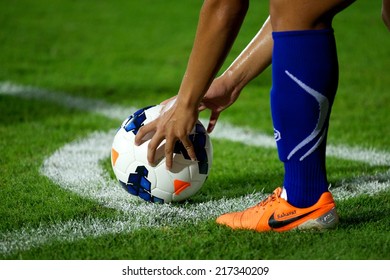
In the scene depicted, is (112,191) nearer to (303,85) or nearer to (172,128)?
(172,128)

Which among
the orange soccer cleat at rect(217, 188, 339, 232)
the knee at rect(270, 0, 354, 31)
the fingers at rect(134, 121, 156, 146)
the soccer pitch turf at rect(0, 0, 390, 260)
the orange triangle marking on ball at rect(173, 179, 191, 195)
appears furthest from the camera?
the orange triangle marking on ball at rect(173, 179, 191, 195)

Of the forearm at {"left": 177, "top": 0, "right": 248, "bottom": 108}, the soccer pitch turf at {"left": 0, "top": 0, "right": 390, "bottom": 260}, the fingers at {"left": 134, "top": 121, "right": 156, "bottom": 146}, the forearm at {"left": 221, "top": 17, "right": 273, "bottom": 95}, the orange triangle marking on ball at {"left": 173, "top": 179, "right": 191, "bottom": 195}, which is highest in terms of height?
the forearm at {"left": 177, "top": 0, "right": 248, "bottom": 108}

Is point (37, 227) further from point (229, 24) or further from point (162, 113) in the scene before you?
point (229, 24)

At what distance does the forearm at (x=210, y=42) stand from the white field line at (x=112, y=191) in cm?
59

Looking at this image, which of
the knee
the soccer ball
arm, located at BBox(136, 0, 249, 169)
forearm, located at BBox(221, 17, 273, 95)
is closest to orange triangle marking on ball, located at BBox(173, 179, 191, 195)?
the soccer ball

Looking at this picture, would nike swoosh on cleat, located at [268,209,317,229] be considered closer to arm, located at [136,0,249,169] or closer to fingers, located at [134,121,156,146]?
arm, located at [136,0,249,169]

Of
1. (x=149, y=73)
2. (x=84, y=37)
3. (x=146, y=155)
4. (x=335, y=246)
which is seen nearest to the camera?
(x=335, y=246)

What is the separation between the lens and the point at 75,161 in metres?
4.21

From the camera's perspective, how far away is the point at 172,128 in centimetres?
292

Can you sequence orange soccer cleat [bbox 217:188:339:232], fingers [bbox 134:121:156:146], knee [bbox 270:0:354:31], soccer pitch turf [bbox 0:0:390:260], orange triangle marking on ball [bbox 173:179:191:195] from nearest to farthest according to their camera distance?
knee [bbox 270:0:354:31] < soccer pitch turf [bbox 0:0:390:260] < orange soccer cleat [bbox 217:188:339:232] < fingers [bbox 134:121:156:146] < orange triangle marking on ball [bbox 173:179:191:195]

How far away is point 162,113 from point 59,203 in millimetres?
665

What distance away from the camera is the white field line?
294 centimetres

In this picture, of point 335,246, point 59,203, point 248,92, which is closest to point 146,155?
point 59,203

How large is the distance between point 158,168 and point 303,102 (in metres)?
0.80
